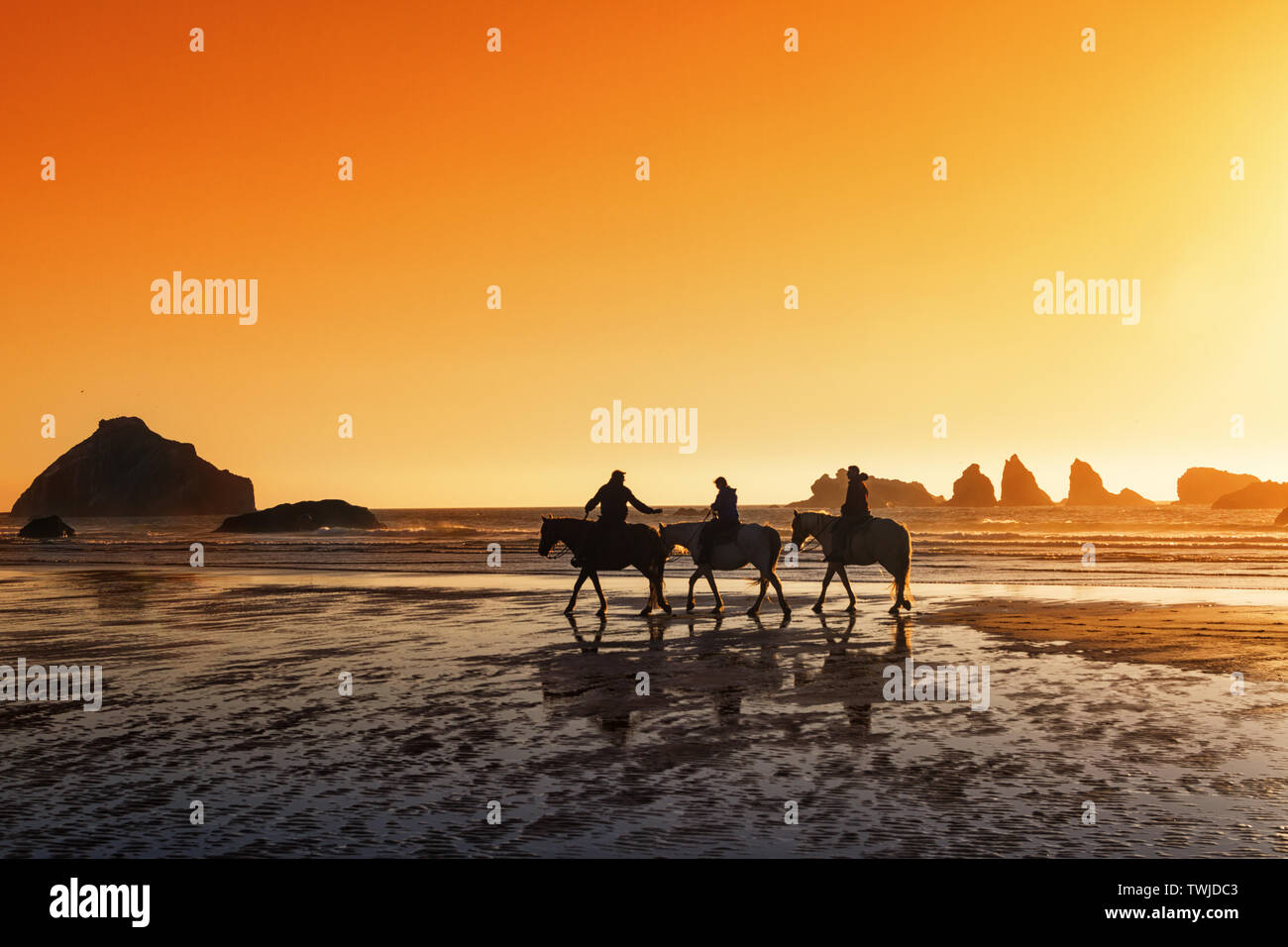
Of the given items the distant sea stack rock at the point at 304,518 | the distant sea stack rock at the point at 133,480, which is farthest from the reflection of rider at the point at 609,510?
the distant sea stack rock at the point at 133,480

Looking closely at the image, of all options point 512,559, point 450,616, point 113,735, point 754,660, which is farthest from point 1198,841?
point 512,559

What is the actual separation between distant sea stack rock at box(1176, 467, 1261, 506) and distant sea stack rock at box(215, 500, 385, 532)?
559 feet

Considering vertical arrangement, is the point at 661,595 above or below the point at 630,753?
→ above

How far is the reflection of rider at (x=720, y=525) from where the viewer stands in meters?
18.4

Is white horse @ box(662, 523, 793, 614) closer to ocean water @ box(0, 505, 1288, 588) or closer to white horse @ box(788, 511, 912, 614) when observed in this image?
white horse @ box(788, 511, 912, 614)

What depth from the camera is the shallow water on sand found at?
5.70 m

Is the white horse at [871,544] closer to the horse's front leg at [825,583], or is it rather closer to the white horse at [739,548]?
the horse's front leg at [825,583]

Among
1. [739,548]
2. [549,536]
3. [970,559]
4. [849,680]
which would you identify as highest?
[549,536]

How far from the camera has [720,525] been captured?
18469 mm

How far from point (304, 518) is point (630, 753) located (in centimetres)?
8973

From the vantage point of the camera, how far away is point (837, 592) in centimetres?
2467

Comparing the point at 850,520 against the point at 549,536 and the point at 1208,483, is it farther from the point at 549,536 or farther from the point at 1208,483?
the point at 1208,483

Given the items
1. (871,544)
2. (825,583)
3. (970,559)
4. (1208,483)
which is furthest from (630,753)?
(1208,483)

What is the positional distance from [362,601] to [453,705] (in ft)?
45.9
